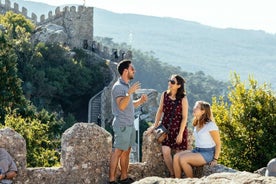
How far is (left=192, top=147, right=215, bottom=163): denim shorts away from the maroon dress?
0.35 meters

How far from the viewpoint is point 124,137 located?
10242 millimetres

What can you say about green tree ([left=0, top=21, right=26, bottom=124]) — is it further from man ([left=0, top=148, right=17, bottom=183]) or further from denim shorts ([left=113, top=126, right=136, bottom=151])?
man ([left=0, top=148, right=17, bottom=183])

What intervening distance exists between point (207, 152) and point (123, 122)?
1.24 m

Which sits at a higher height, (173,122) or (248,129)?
(173,122)

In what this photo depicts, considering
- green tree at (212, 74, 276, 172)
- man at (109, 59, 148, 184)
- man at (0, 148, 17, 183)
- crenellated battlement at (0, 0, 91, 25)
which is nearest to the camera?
man at (0, 148, 17, 183)

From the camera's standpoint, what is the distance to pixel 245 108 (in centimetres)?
1877

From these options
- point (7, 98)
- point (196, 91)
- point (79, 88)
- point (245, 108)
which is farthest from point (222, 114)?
point (196, 91)

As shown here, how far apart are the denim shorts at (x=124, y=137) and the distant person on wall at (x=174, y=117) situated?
0.43 m

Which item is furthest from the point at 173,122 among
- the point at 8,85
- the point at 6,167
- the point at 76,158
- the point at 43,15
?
the point at 43,15

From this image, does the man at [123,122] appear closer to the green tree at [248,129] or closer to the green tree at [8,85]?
the green tree at [248,129]

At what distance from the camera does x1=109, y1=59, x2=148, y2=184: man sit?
401 inches

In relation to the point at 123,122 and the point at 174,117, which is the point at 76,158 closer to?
the point at 123,122

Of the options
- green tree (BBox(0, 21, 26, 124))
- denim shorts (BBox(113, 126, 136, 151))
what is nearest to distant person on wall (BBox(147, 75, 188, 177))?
denim shorts (BBox(113, 126, 136, 151))

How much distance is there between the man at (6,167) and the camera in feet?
30.5
